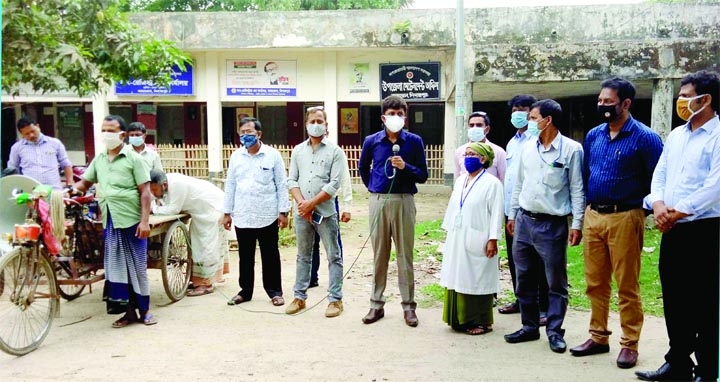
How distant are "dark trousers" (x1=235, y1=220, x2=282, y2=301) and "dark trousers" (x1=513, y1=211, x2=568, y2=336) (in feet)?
7.68

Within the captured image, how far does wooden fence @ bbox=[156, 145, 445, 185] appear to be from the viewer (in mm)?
16516

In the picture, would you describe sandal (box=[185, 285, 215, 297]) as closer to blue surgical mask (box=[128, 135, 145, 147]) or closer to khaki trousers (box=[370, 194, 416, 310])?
blue surgical mask (box=[128, 135, 145, 147])

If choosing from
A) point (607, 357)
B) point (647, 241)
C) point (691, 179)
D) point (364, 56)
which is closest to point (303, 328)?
point (607, 357)

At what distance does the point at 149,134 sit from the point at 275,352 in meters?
16.5

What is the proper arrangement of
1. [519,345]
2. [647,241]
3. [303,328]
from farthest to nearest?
[647,241], [303,328], [519,345]

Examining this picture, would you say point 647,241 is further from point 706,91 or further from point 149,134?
point 149,134

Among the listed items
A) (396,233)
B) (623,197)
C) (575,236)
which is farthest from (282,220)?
(623,197)

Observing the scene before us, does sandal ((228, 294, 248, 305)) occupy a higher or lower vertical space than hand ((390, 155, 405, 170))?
lower

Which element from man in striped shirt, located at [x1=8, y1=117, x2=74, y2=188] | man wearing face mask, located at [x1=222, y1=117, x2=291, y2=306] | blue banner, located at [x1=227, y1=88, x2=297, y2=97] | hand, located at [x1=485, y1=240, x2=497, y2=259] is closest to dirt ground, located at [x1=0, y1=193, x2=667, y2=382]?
man wearing face mask, located at [x1=222, y1=117, x2=291, y2=306]

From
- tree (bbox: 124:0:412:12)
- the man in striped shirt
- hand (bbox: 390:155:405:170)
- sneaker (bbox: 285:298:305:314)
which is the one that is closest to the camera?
hand (bbox: 390:155:405:170)

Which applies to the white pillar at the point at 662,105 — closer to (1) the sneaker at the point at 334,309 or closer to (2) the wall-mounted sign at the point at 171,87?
(1) the sneaker at the point at 334,309

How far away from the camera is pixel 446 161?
16250mm

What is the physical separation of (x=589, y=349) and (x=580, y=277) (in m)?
2.66

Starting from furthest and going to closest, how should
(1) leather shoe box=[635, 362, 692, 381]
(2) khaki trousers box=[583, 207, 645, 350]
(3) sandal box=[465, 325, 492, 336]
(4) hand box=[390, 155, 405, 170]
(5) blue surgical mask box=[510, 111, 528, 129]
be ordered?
(5) blue surgical mask box=[510, 111, 528, 129] → (4) hand box=[390, 155, 405, 170] → (3) sandal box=[465, 325, 492, 336] → (2) khaki trousers box=[583, 207, 645, 350] → (1) leather shoe box=[635, 362, 692, 381]
